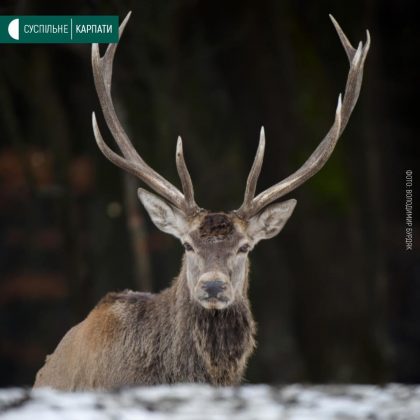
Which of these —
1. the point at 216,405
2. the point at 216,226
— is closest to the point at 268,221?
the point at 216,226

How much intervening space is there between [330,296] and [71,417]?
830 cm

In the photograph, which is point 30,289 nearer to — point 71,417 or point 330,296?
point 330,296

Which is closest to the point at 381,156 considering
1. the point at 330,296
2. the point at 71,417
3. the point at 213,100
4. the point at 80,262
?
the point at 213,100

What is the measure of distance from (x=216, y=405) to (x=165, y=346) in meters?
2.39

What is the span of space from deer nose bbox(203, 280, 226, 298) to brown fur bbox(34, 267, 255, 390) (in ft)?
0.93

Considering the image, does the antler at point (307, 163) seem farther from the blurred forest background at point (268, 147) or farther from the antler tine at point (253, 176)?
the blurred forest background at point (268, 147)

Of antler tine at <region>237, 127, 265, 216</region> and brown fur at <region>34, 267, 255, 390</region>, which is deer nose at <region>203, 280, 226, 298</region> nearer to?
brown fur at <region>34, 267, 255, 390</region>

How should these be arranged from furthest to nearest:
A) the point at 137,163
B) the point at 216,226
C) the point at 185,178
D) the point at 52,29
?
the point at 52,29, the point at 137,163, the point at 185,178, the point at 216,226

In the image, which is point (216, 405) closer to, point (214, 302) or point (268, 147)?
point (214, 302)

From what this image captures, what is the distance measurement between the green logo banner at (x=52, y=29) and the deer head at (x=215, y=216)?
149 inches

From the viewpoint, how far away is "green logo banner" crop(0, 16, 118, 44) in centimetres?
1166

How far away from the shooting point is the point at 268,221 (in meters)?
7.56

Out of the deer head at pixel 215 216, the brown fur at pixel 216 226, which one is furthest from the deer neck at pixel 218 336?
the brown fur at pixel 216 226

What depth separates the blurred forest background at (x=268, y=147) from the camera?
12.3 metres
